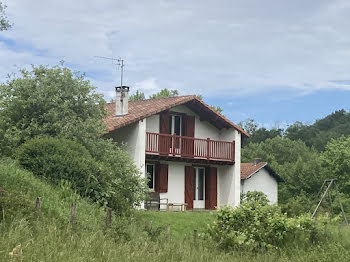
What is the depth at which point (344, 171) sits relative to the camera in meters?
37.9

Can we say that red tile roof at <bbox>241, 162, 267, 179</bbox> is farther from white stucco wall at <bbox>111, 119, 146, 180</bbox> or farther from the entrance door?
white stucco wall at <bbox>111, 119, 146, 180</bbox>

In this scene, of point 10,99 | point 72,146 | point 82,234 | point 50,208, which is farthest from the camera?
point 10,99

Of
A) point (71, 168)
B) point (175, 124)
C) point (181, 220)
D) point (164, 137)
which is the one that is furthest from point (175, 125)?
point (71, 168)

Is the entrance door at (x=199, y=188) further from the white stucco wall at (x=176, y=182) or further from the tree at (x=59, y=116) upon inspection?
the tree at (x=59, y=116)

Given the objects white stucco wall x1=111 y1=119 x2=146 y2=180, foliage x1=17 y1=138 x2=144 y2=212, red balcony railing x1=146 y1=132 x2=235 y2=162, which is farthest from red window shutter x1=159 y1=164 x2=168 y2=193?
foliage x1=17 y1=138 x2=144 y2=212

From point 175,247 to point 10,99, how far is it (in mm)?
12503

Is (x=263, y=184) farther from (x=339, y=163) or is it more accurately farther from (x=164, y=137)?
(x=164, y=137)

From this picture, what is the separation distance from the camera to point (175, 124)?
28.2 metres

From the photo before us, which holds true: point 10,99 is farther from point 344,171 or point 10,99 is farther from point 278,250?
point 344,171

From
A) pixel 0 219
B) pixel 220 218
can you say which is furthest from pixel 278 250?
pixel 0 219

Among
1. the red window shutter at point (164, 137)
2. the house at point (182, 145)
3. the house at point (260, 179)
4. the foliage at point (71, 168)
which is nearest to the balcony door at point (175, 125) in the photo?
the house at point (182, 145)

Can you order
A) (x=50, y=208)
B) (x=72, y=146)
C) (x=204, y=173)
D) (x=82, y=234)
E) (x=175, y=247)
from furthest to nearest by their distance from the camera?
(x=204, y=173) < (x=72, y=146) < (x=50, y=208) < (x=175, y=247) < (x=82, y=234)

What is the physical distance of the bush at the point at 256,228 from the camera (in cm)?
1475

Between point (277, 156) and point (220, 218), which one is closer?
point (220, 218)
